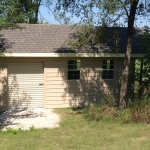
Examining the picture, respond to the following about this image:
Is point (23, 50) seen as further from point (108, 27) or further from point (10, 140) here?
point (10, 140)

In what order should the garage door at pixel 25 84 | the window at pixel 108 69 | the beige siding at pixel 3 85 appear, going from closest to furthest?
1. the beige siding at pixel 3 85
2. the garage door at pixel 25 84
3. the window at pixel 108 69

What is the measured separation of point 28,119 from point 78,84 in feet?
11.2

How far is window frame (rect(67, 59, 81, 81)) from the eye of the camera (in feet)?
39.2

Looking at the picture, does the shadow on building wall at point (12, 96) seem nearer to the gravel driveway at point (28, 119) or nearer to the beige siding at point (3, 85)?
the beige siding at point (3, 85)

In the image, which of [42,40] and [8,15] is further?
[42,40]

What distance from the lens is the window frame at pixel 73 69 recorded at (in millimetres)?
11945

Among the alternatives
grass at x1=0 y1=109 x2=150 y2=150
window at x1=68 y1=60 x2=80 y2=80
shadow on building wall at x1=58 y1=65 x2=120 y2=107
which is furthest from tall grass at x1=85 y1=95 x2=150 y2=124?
window at x1=68 y1=60 x2=80 y2=80

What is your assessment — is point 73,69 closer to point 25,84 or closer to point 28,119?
point 25,84

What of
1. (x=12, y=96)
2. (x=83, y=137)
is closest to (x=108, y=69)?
(x=12, y=96)

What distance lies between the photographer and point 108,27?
10.1m

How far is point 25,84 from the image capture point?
11.7 meters

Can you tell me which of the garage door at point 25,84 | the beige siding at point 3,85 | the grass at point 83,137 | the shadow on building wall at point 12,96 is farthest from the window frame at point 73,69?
the grass at point 83,137

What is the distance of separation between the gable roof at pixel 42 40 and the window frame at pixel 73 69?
2.62 feet

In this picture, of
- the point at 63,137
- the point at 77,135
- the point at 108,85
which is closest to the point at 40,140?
the point at 63,137
